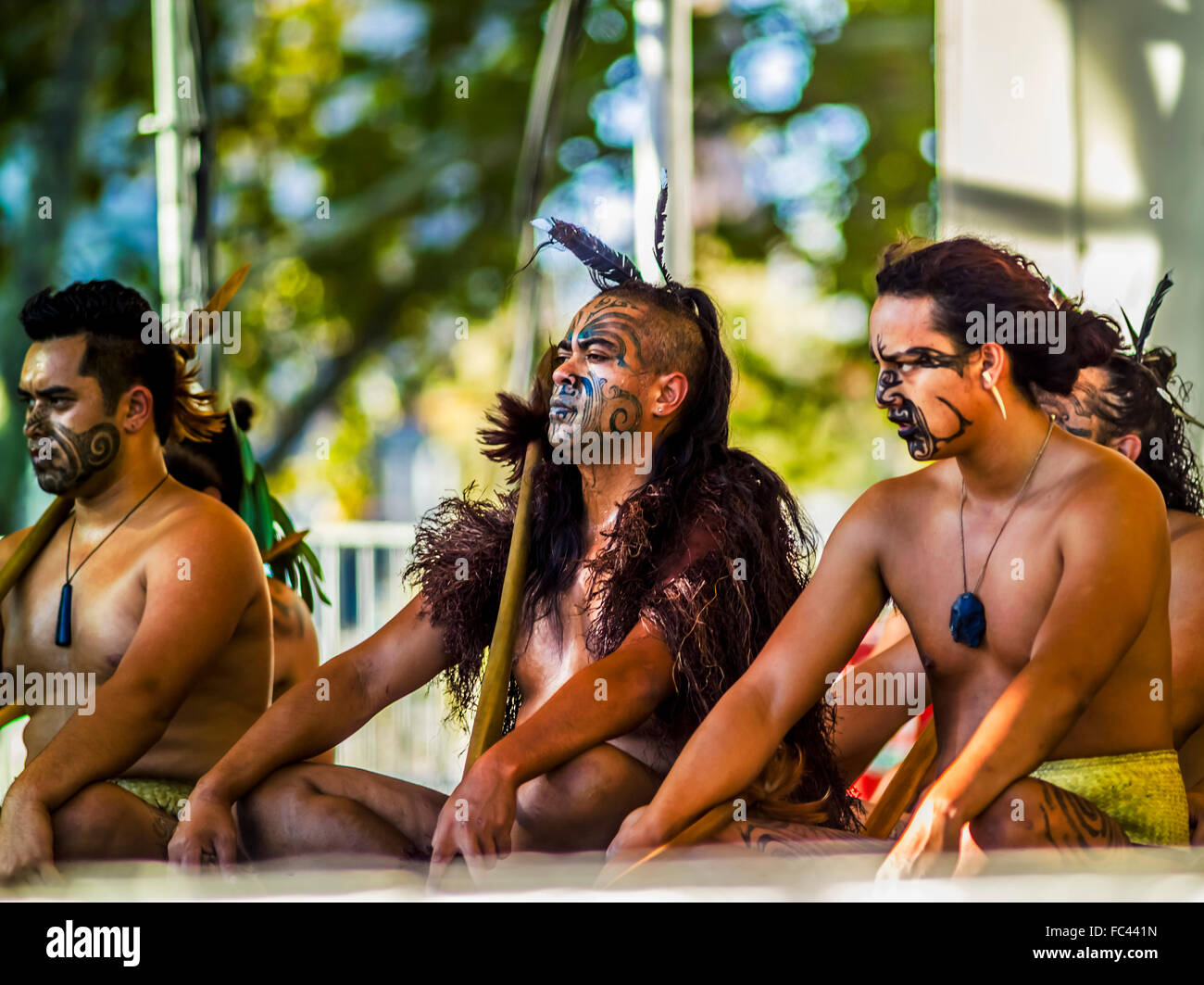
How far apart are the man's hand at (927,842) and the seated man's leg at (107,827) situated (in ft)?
4.52

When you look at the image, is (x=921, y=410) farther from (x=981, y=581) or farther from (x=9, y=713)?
(x=9, y=713)

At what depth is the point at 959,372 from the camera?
7.27 ft

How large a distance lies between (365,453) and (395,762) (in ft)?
20.0

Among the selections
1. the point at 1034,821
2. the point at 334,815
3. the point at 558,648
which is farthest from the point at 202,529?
the point at 1034,821

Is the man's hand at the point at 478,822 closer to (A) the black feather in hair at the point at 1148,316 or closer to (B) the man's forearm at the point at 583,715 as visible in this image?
(B) the man's forearm at the point at 583,715

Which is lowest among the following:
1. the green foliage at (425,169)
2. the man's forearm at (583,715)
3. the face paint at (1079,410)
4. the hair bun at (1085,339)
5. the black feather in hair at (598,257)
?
the man's forearm at (583,715)

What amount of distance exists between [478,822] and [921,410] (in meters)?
0.97

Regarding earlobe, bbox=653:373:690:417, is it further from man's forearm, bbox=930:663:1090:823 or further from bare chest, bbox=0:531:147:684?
bare chest, bbox=0:531:147:684

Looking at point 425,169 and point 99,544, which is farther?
point 425,169

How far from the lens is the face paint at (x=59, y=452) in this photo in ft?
9.10

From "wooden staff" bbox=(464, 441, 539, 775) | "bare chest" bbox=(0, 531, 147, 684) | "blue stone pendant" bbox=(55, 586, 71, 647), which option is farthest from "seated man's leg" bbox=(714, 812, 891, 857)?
"blue stone pendant" bbox=(55, 586, 71, 647)

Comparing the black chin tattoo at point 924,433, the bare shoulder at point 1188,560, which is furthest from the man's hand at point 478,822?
the bare shoulder at point 1188,560

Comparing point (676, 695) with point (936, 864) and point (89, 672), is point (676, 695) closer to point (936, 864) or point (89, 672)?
point (936, 864)

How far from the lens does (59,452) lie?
9.10ft
